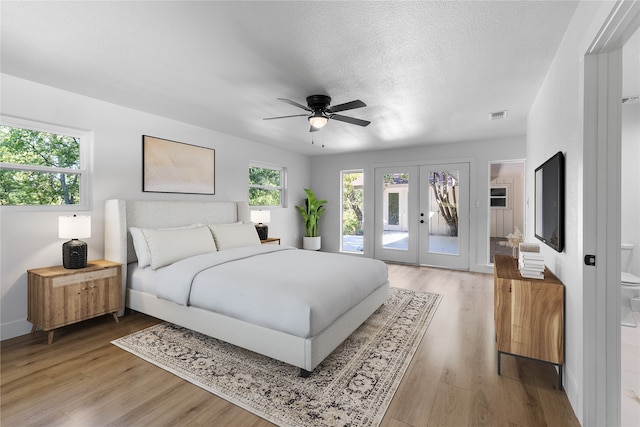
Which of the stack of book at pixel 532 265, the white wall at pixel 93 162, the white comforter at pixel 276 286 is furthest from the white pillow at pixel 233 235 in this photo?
the stack of book at pixel 532 265

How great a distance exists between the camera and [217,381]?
206 centimetres

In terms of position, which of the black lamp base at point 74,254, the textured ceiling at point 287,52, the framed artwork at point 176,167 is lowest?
the black lamp base at point 74,254

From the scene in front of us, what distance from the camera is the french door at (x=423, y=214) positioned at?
5.48 m

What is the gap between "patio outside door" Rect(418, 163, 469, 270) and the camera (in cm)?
544

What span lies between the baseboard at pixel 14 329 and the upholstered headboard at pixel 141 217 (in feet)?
2.62

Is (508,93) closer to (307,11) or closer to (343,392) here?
(307,11)

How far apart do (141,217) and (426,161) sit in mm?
4870

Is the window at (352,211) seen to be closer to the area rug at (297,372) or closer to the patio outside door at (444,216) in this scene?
the patio outside door at (444,216)

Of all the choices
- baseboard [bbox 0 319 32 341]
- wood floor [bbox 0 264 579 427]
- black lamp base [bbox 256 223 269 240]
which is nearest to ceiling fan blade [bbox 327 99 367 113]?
wood floor [bbox 0 264 579 427]

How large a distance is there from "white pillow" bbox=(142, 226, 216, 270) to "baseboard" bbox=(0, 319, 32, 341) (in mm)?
1205

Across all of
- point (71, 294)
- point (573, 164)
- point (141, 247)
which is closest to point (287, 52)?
point (573, 164)

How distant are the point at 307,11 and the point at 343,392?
2.42m

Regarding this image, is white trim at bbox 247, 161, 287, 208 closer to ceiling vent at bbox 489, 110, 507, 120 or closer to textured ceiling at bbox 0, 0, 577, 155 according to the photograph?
textured ceiling at bbox 0, 0, 577, 155

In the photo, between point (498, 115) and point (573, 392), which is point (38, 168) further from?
point (498, 115)
